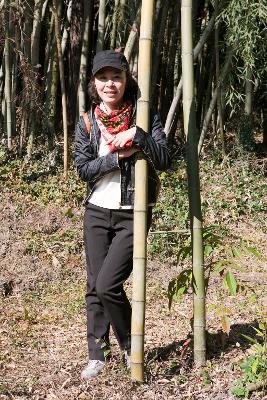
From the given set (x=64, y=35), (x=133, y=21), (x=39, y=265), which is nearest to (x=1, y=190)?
(x=39, y=265)

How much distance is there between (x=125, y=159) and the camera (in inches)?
116

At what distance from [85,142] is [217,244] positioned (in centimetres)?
79

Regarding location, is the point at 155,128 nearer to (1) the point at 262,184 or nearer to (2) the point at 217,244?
(2) the point at 217,244

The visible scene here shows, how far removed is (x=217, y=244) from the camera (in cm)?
323

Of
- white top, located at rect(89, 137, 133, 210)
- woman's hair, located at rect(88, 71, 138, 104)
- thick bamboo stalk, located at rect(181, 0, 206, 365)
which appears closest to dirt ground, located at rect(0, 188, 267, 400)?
thick bamboo stalk, located at rect(181, 0, 206, 365)

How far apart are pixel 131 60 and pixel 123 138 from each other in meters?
4.44

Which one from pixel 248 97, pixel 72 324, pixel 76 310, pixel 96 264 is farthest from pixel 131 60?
pixel 96 264

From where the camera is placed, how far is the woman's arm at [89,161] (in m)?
2.93

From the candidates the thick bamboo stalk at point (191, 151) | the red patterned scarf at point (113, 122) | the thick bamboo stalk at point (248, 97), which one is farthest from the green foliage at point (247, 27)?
the red patterned scarf at point (113, 122)

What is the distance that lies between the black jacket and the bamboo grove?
11.9 ft

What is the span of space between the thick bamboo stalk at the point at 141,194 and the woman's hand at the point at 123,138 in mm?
67

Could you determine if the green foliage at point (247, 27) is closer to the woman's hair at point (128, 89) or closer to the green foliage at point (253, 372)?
the woman's hair at point (128, 89)

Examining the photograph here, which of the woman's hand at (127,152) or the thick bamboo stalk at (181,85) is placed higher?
the thick bamboo stalk at (181,85)

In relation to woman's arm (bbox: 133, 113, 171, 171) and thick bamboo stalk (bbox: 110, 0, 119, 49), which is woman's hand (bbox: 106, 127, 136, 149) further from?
thick bamboo stalk (bbox: 110, 0, 119, 49)
